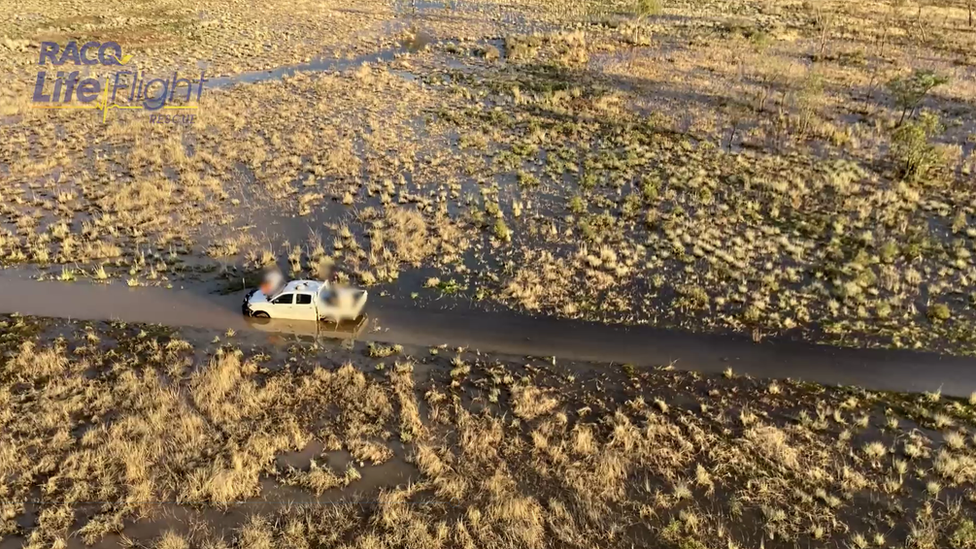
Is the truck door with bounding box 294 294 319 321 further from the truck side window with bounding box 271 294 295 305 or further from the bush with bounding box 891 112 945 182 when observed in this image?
the bush with bounding box 891 112 945 182

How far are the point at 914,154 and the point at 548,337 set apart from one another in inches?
954

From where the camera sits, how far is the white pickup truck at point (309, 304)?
21.0 metres

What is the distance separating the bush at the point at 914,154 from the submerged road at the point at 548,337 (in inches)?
627

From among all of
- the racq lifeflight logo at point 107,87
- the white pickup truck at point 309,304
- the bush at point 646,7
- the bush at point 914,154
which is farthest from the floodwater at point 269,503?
the bush at point 646,7

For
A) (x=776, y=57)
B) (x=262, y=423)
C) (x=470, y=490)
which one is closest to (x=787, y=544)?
(x=470, y=490)

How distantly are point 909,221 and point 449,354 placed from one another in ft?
75.2

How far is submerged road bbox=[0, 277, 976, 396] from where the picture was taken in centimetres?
1888

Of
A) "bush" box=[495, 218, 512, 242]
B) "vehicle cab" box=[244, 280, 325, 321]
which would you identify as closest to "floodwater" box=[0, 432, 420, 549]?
"vehicle cab" box=[244, 280, 325, 321]

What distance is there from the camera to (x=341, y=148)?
119 feet

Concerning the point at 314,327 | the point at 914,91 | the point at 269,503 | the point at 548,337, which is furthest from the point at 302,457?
the point at 914,91

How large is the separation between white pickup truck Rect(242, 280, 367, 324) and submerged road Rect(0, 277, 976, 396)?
0.52 meters

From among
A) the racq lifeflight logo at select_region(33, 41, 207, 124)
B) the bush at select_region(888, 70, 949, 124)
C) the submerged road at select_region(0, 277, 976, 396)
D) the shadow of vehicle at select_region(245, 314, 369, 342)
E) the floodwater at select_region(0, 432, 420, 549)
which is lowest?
the floodwater at select_region(0, 432, 420, 549)

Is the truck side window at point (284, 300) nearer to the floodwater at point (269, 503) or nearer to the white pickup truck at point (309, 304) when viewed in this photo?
the white pickup truck at point (309, 304)

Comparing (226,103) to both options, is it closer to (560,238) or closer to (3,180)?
(3,180)
